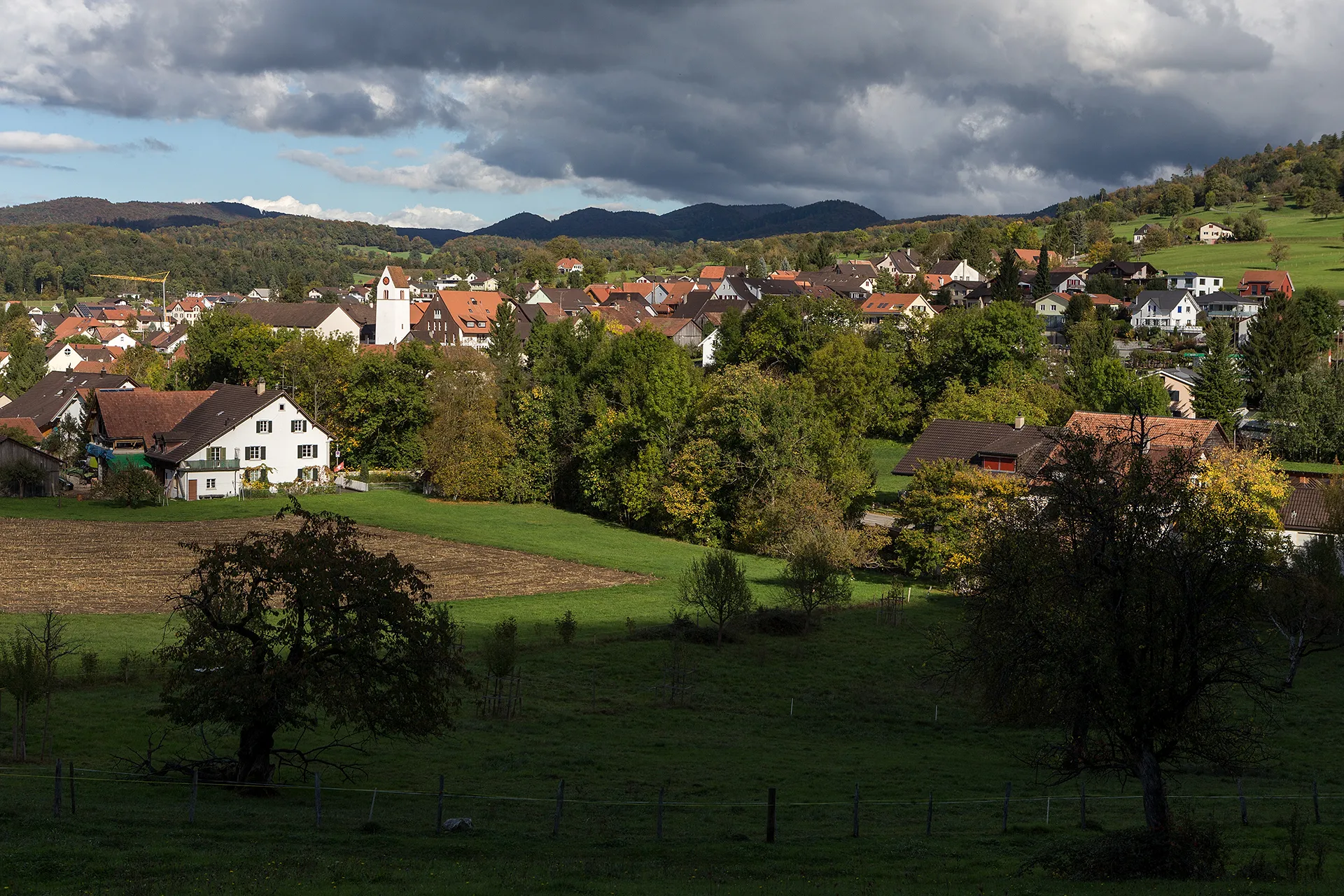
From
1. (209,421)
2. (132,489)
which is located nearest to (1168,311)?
(209,421)

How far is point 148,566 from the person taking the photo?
53.3 meters

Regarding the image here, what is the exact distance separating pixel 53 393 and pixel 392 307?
54.8 m

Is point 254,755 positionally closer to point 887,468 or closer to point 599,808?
point 599,808

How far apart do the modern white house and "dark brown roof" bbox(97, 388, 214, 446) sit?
119 metres

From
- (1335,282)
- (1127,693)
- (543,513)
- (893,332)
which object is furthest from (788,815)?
(1335,282)

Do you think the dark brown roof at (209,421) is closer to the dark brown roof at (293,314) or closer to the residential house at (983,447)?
the residential house at (983,447)

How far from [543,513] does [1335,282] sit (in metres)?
116

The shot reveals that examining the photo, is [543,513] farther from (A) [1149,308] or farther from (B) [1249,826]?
(A) [1149,308]

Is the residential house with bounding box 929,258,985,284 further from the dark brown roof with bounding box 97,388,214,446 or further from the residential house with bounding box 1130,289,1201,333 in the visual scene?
the dark brown roof with bounding box 97,388,214,446

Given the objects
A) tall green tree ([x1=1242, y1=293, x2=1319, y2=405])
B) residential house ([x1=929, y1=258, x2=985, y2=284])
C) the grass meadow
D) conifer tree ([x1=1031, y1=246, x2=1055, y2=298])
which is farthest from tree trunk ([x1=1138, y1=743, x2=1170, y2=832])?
residential house ([x1=929, y1=258, x2=985, y2=284])

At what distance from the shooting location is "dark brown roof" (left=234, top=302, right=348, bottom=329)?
15026 centimetres

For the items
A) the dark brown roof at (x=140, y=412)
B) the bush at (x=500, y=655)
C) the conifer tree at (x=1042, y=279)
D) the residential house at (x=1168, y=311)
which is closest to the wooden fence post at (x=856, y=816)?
the bush at (x=500, y=655)

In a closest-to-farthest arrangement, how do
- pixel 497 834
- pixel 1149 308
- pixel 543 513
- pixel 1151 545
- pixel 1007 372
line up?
1. pixel 1151 545
2. pixel 497 834
3. pixel 543 513
4. pixel 1007 372
5. pixel 1149 308

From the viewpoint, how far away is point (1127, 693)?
58.7 feet
